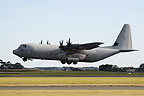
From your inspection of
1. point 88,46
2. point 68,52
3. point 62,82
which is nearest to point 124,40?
point 88,46

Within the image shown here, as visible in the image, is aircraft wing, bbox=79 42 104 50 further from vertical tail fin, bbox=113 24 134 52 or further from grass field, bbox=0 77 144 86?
grass field, bbox=0 77 144 86

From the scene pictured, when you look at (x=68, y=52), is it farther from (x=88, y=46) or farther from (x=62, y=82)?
(x=62, y=82)

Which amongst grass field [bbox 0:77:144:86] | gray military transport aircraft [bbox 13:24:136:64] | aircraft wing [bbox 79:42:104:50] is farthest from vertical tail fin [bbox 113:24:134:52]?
grass field [bbox 0:77:144:86]

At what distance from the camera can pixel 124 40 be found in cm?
9231

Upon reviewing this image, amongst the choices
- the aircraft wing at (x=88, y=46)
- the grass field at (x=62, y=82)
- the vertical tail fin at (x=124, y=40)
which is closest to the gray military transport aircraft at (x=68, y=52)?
the aircraft wing at (x=88, y=46)

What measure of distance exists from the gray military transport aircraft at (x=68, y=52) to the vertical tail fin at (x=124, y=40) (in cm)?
72

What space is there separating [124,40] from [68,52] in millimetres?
19719

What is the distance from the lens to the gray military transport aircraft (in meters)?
77.2

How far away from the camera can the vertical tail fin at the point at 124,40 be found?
9094 cm

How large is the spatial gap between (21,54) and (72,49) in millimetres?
12643
